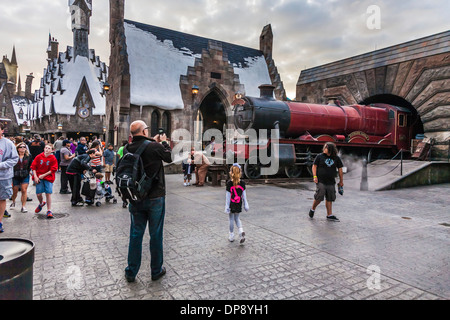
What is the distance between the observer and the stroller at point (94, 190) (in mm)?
7730

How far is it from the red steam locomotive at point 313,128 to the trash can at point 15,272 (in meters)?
10.1

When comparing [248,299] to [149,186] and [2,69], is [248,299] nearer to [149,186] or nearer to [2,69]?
[149,186]

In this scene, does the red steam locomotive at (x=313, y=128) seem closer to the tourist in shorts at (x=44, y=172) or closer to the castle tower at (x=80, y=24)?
the tourist in shorts at (x=44, y=172)

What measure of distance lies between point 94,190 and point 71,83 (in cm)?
4302

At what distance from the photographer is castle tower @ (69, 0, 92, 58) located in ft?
151

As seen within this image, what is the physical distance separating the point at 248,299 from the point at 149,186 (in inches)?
66.1

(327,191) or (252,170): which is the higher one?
(252,170)

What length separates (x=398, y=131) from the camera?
51.6 feet

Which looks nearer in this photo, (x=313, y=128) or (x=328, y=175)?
(x=328, y=175)

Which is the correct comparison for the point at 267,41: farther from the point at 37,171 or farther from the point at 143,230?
the point at 143,230

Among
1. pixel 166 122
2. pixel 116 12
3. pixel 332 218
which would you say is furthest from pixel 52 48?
pixel 332 218

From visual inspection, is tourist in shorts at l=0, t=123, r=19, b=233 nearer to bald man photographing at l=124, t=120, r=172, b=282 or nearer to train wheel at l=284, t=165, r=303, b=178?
bald man photographing at l=124, t=120, r=172, b=282

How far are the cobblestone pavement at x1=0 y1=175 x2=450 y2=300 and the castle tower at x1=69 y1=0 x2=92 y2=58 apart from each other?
4686 centimetres

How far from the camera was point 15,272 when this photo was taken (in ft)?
6.61
